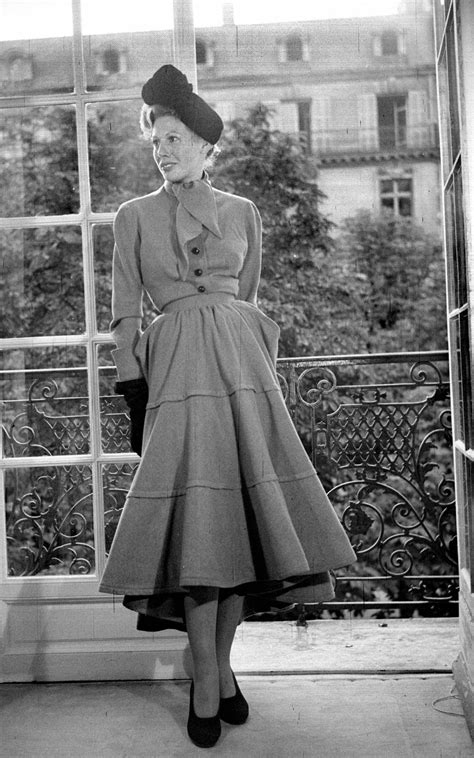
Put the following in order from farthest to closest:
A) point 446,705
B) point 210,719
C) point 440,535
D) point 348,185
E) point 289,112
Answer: point 348,185
point 289,112
point 440,535
point 446,705
point 210,719

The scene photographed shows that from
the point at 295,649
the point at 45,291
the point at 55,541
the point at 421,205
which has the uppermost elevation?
the point at 421,205

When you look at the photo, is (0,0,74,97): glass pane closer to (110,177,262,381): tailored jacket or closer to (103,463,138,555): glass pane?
(110,177,262,381): tailored jacket

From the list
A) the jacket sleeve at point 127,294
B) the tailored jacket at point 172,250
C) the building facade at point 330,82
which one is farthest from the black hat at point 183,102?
the building facade at point 330,82

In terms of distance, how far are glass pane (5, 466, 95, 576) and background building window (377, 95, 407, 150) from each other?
215 cm

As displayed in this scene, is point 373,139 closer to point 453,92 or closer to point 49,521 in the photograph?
point 453,92

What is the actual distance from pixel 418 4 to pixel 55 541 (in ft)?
6.99

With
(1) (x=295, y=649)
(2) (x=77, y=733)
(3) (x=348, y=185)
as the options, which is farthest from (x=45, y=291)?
(3) (x=348, y=185)

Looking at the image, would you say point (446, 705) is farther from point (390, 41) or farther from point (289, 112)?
point (289, 112)

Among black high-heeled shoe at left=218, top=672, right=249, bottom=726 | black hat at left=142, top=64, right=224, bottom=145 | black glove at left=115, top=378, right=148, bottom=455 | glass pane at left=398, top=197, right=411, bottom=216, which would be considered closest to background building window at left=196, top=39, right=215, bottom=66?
black hat at left=142, top=64, right=224, bottom=145

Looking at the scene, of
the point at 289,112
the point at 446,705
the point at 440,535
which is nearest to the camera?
the point at 446,705

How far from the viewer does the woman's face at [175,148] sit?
203cm

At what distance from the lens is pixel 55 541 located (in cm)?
250

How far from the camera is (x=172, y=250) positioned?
6.64ft

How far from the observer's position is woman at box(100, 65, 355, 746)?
192 centimetres
